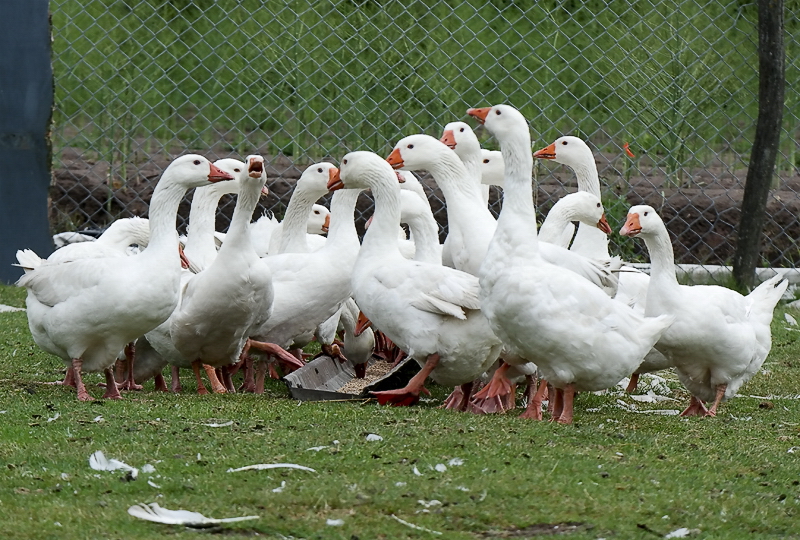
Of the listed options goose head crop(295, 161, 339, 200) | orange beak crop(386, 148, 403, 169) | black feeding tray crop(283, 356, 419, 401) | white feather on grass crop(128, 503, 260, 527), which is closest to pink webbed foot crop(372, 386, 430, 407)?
black feeding tray crop(283, 356, 419, 401)

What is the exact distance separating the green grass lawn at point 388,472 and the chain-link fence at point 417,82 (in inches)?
215

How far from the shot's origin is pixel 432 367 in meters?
5.78

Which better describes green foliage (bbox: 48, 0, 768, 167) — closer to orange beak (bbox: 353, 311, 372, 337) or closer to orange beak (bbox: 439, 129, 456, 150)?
orange beak (bbox: 439, 129, 456, 150)

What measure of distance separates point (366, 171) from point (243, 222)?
2.46 ft

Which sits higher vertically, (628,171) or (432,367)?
(628,171)

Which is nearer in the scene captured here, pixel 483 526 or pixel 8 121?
pixel 483 526

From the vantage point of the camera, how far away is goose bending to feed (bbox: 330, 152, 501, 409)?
5.73m

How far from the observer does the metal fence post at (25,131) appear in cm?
1002

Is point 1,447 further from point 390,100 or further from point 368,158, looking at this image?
point 390,100

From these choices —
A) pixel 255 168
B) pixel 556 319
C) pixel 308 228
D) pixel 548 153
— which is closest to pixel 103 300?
pixel 255 168

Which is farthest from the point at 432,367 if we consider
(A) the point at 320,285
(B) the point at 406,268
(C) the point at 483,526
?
(C) the point at 483,526

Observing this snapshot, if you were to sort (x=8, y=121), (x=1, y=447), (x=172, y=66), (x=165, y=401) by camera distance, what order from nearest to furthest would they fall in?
(x=1, y=447)
(x=165, y=401)
(x=8, y=121)
(x=172, y=66)

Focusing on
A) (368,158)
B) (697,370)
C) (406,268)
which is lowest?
(697,370)

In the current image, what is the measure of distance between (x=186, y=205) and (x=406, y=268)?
5968mm
